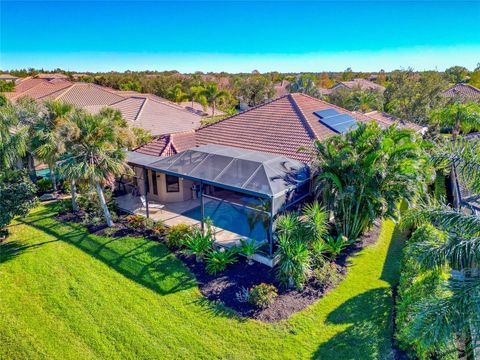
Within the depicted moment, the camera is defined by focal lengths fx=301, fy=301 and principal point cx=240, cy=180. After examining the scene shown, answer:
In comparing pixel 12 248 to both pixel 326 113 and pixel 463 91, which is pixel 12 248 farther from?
pixel 463 91

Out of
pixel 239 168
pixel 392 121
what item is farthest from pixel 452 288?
pixel 392 121

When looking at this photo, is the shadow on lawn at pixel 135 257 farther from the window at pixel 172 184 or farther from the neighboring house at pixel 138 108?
the neighboring house at pixel 138 108

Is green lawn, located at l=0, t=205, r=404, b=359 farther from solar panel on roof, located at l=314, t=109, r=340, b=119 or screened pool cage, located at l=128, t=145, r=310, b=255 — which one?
solar panel on roof, located at l=314, t=109, r=340, b=119

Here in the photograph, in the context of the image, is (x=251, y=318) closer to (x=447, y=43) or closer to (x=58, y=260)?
(x=58, y=260)

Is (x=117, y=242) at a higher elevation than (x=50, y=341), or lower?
higher

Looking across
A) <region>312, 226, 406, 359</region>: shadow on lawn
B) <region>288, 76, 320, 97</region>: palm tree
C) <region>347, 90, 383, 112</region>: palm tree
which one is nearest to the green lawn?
<region>312, 226, 406, 359</region>: shadow on lawn

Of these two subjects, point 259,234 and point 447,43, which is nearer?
point 259,234

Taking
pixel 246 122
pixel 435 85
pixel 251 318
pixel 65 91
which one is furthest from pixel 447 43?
pixel 65 91
